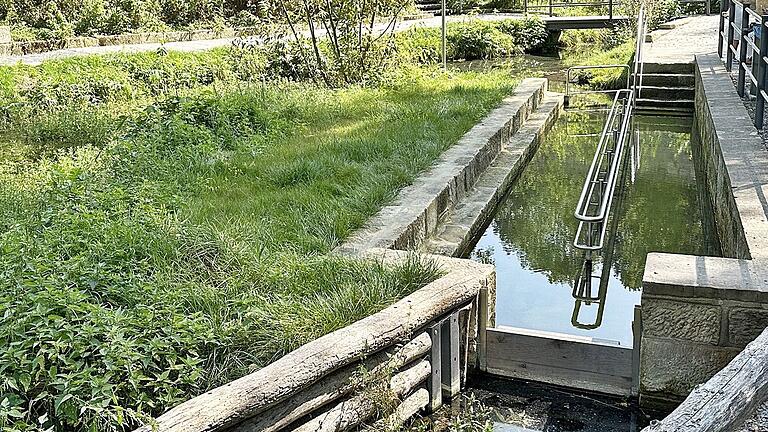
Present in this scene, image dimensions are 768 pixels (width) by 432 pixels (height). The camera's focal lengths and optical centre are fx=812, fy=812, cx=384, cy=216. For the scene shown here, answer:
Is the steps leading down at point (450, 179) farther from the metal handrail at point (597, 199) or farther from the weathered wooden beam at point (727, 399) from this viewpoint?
the weathered wooden beam at point (727, 399)

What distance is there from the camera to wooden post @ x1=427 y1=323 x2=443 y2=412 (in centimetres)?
435

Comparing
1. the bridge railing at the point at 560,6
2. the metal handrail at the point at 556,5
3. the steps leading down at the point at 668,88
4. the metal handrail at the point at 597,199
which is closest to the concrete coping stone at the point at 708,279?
the metal handrail at the point at 597,199

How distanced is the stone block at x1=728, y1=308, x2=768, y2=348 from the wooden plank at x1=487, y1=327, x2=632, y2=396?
60cm

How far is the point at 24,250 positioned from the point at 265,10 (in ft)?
28.2

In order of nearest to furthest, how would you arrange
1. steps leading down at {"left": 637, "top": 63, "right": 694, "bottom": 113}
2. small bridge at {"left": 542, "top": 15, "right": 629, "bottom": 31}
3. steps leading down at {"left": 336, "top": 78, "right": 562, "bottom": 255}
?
steps leading down at {"left": 336, "top": 78, "right": 562, "bottom": 255} → steps leading down at {"left": 637, "top": 63, "right": 694, "bottom": 113} → small bridge at {"left": 542, "top": 15, "right": 629, "bottom": 31}

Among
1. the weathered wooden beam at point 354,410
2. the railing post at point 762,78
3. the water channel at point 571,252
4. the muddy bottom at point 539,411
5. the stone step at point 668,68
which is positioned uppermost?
the railing post at point 762,78

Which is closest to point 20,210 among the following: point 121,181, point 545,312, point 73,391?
point 121,181

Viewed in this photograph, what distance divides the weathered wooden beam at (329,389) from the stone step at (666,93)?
9706 mm

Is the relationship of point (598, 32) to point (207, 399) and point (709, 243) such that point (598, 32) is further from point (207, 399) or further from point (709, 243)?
point (207, 399)

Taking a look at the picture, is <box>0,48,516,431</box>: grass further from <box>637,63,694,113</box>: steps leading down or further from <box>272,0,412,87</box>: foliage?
<box>637,63,694,113</box>: steps leading down

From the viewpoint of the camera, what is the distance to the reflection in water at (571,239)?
5.75 m

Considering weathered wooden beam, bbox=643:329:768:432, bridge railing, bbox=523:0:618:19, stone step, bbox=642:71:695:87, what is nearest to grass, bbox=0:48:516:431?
weathered wooden beam, bbox=643:329:768:432

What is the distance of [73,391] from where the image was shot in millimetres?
3049

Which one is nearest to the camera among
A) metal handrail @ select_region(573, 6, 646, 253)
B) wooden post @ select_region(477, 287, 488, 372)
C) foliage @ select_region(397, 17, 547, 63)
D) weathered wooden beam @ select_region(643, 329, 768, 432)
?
weathered wooden beam @ select_region(643, 329, 768, 432)
